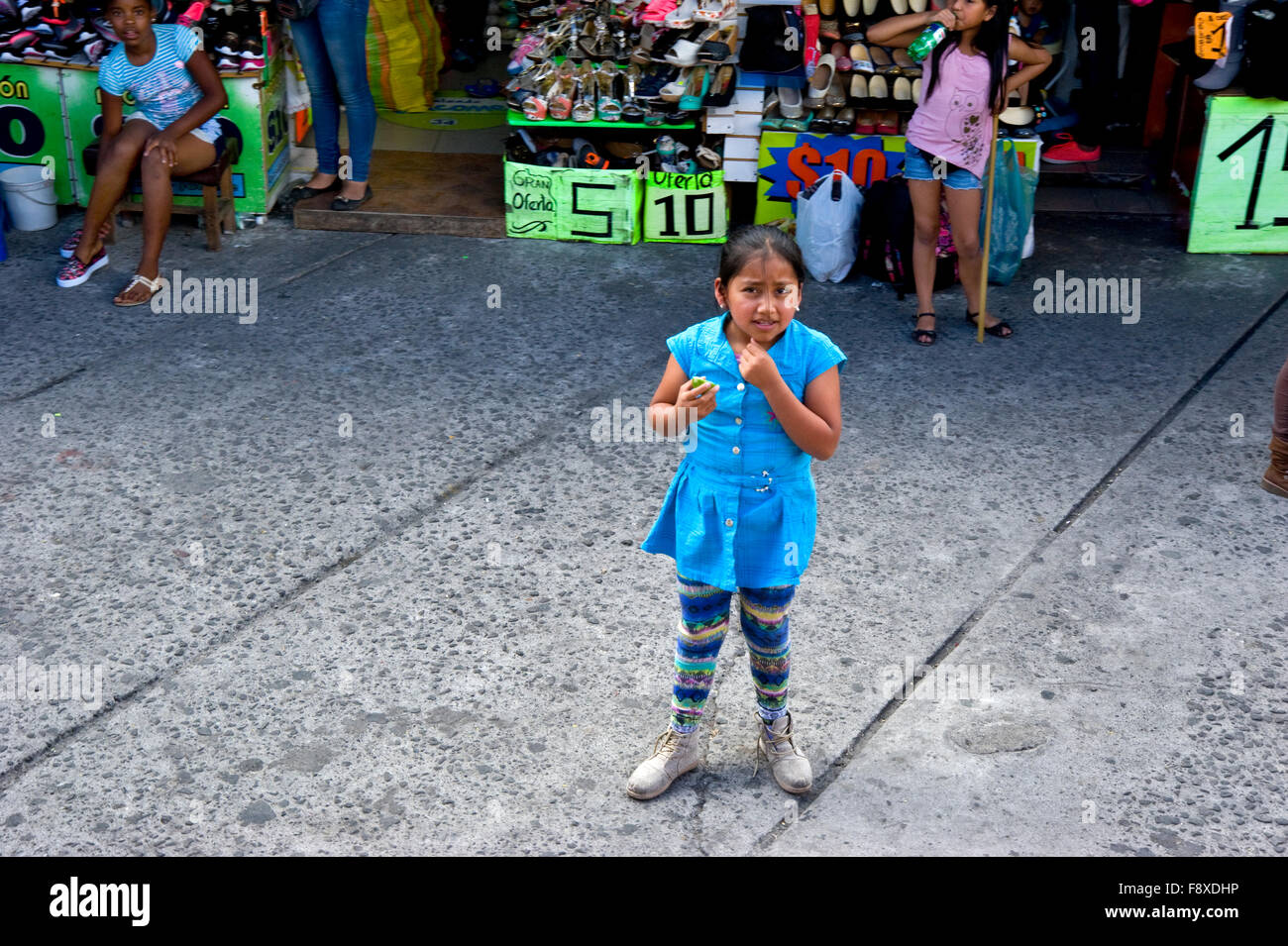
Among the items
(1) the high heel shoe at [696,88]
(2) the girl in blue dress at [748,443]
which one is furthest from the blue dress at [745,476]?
(1) the high heel shoe at [696,88]

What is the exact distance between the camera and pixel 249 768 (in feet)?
11.4

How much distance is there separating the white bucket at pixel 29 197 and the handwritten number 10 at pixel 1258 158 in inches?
247

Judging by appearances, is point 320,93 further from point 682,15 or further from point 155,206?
point 682,15

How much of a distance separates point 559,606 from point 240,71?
430cm

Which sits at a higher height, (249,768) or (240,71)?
(240,71)

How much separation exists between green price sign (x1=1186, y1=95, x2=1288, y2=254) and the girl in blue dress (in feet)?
15.5

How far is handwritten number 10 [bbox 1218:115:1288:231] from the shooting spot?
22.1 ft

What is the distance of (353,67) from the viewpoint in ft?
22.9

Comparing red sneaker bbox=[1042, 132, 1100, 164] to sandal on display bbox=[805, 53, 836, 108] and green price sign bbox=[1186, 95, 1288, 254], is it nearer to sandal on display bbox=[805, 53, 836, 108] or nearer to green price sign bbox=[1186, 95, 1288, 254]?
green price sign bbox=[1186, 95, 1288, 254]

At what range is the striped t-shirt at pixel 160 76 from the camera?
6.51 m

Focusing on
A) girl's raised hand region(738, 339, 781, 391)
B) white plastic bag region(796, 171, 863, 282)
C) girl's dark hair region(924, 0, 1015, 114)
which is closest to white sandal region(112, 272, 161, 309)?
white plastic bag region(796, 171, 863, 282)

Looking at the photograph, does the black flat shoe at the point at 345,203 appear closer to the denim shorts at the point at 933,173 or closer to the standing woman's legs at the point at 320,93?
the standing woman's legs at the point at 320,93
